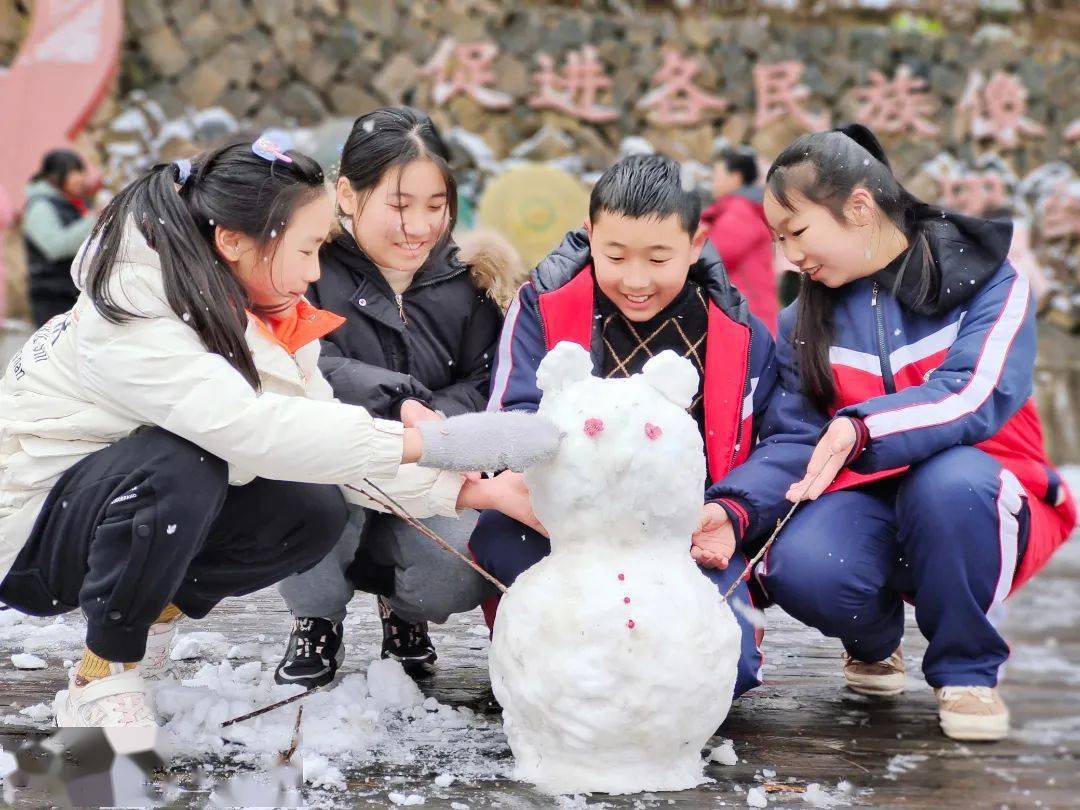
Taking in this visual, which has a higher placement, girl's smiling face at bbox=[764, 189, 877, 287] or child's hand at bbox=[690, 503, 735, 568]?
girl's smiling face at bbox=[764, 189, 877, 287]

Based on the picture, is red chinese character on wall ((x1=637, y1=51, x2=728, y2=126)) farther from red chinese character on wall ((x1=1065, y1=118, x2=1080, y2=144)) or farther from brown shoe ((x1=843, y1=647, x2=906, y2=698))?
brown shoe ((x1=843, y1=647, x2=906, y2=698))

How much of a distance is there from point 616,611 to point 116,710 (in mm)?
968

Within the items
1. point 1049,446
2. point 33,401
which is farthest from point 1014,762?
point 1049,446

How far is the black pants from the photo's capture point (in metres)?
2.13

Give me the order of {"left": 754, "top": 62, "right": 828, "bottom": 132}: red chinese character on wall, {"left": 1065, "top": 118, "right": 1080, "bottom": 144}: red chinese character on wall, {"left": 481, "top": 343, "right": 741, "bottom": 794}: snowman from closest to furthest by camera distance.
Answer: {"left": 481, "top": 343, "right": 741, "bottom": 794}: snowman, {"left": 754, "top": 62, "right": 828, "bottom": 132}: red chinese character on wall, {"left": 1065, "top": 118, "right": 1080, "bottom": 144}: red chinese character on wall

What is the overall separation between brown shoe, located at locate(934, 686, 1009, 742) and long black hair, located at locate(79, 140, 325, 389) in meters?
1.55

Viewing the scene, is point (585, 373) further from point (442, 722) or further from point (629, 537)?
point (442, 722)

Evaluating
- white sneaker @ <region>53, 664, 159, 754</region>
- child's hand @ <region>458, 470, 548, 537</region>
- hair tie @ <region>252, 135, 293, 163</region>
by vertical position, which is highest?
hair tie @ <region>252, 135, 293, 163</region>

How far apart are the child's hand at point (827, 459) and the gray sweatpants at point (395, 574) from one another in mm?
723

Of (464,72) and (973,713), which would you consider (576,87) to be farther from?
(973,713)

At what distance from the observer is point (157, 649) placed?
2.58 meters

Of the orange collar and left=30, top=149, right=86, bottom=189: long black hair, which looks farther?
left=30, top=149, right=86, bottom=189: long black hair

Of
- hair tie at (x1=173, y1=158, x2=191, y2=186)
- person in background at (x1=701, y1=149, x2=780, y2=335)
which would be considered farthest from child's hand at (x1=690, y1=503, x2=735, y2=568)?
person in background at (x1=701, y1=149, x2=780, y2=335)

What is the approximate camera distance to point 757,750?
2312mm
